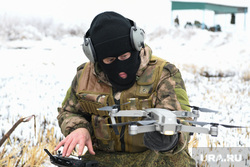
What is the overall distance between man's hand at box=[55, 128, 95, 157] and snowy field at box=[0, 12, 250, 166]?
2117 mm

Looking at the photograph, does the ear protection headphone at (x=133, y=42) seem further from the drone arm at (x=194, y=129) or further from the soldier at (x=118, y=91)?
the drone arm at (x=194, y=129)

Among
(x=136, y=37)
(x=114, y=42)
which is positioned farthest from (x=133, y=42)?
(x=114, y=42)

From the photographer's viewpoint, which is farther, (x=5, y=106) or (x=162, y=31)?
(x=162, y=31)

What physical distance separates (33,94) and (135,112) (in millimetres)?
6411

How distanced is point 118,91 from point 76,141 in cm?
59

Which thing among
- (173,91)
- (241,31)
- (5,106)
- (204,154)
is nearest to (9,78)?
(5,106)

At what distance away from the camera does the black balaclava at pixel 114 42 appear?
2.40 meters

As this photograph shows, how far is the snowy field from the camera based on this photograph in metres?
5.24

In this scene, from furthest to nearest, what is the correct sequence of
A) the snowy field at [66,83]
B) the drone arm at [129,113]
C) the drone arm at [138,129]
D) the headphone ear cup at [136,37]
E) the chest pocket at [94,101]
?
the snowy field at [66,83], the chest pocket at [94,101], the headphone ear cup at [136,37], the drone arm at [129,113], the drone arm at [138,129]

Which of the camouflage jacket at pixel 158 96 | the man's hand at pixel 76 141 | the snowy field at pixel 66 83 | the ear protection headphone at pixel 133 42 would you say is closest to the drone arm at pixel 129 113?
the camouflage jacket at pixel 158 96

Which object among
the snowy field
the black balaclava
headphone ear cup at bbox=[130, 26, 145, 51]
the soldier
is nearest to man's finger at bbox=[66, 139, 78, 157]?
the soldier

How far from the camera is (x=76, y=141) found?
2389mm

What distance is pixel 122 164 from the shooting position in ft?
9.05

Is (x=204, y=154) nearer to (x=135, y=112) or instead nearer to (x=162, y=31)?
(x=135, y=112)
